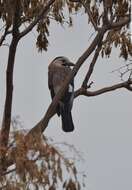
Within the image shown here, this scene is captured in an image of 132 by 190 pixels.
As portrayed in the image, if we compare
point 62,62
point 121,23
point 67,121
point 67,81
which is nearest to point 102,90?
point 67,81

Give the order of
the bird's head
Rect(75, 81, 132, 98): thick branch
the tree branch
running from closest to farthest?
the tree branch
Rect(75, 81, 132, 98): thick branch
the bird's head

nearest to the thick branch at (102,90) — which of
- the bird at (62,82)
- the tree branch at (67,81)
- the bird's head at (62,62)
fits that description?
the tree branch at (67,81)

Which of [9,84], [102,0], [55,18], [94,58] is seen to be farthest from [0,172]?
[55,18]

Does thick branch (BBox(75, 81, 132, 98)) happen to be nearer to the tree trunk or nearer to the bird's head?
the tree trunk

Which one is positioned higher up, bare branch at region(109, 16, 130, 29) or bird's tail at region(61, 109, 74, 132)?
bare branch at region(109, 16, 130, 29)

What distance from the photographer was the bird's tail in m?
8.55

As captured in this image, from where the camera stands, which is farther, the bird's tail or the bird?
the bird's tail

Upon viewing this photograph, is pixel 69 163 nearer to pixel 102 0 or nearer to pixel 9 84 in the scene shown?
pixel 9 84

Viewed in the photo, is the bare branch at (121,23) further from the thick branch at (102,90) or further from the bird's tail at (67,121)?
the bird's tail at (67,121)

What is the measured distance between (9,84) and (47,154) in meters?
1.32

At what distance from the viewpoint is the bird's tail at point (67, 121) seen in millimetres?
8547

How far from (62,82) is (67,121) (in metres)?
0.44

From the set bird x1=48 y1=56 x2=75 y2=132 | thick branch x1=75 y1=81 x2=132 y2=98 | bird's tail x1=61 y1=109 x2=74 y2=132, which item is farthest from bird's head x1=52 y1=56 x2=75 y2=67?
thick branch x1=75 y1=81 x2=132 y2=98

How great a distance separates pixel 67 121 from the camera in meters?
8.61
